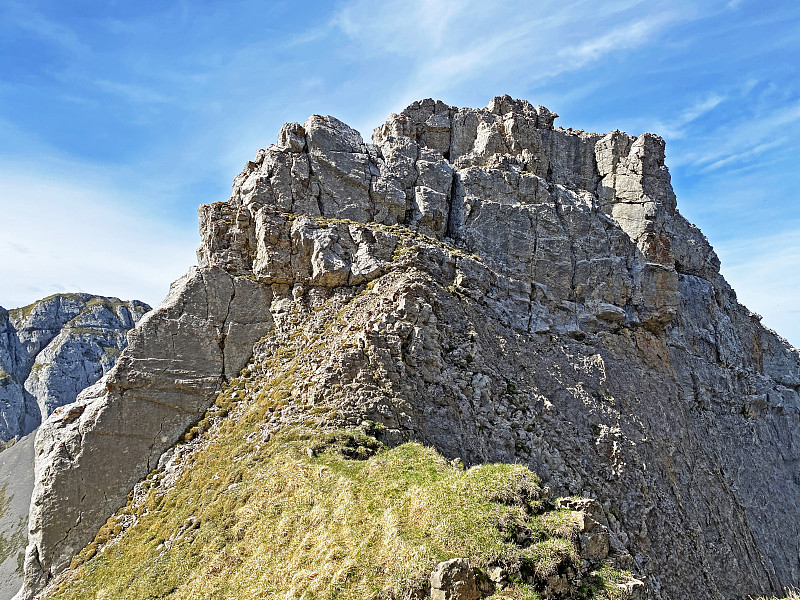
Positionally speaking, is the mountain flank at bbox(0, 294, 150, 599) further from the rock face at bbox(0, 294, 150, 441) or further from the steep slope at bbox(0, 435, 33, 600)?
the steep slope at bbox(0, 435, 33, 600)

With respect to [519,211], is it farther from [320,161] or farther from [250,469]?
[250,469]

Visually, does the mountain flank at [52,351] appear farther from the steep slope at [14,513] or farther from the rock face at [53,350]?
the steep slope at [14,513]

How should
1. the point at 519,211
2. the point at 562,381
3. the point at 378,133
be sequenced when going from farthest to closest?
the point at 378,133
the point at 519,211
the point at 562,381

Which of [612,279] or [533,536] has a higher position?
[612,279]

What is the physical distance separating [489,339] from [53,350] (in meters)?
115

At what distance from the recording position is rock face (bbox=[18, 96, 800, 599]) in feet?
91.9

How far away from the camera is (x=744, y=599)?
124 feet

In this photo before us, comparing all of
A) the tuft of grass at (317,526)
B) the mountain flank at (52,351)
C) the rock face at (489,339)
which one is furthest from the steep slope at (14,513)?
the mountain flank at (52,351)

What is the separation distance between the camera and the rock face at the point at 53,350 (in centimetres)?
11369

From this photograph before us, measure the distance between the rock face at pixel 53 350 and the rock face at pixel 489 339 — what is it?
94.6m

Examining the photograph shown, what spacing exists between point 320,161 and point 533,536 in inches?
1168

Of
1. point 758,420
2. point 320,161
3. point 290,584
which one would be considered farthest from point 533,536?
point 758,420

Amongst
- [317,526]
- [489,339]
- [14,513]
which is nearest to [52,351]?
[14,513]

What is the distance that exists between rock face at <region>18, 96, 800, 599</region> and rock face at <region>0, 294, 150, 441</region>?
3724 inches
